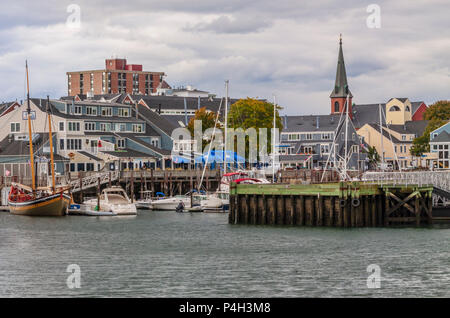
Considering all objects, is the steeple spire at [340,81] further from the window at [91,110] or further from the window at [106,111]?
the window at [91,110]

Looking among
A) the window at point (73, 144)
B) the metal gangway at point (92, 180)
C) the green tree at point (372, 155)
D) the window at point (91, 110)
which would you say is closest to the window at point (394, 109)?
the green tree at point (372, 155)

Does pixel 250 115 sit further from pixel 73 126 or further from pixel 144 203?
pixel 144 203

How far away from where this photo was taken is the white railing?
70931mm

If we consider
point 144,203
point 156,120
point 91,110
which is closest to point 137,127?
point 91,110

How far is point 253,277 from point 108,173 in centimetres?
5443

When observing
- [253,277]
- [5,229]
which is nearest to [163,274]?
[253,277]

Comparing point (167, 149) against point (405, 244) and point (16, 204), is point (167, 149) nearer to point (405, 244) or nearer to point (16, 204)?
point (16, 204)

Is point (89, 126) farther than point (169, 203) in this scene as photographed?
Yes

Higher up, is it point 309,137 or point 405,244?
point 309,137

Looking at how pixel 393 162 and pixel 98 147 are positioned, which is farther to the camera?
pixel 393 162

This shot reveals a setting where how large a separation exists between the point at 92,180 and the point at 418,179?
133 ft

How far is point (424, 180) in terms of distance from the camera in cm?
7231

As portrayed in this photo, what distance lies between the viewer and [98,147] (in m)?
120

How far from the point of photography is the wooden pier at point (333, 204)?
221 ft
